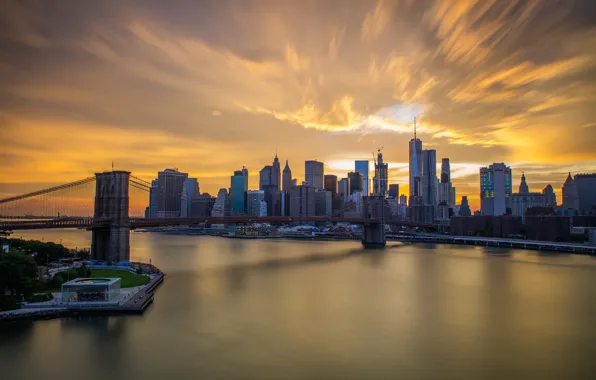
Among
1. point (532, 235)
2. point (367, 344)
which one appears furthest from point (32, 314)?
point (532, 235)

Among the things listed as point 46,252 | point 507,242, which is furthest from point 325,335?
point 507,242

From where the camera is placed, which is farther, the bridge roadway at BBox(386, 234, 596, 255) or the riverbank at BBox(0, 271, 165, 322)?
the bridge roadway at BBox(386, 234, 596, 255)

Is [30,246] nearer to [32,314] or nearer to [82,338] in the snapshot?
[32,314]

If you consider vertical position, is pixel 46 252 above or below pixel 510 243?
above

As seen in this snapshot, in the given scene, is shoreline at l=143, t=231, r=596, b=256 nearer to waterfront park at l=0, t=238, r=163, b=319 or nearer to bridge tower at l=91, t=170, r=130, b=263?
bridge tower at l=91, t=170, r=130, b=263

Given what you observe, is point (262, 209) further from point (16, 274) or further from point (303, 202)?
point (16, 274)

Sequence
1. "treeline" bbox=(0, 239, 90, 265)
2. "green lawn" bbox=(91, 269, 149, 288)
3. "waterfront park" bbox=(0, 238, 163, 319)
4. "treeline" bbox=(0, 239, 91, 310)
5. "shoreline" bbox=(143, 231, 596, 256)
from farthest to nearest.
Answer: "shoreline" bbox=(143, 231, 596, 256), "treeline" bbox=(0, 239, 90, 265), "green lawn" bbox=(91, 269, 149, 288), "treeline" bbox=(0, 239, 91, 310), "waterfront park" bbox=(0, 238, 163, 319)

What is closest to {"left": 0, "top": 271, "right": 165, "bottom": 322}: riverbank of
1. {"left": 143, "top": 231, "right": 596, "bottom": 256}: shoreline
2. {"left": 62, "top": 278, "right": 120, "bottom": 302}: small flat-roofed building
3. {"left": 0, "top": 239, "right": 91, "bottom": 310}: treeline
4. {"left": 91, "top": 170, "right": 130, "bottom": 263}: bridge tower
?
{"left": 62, "top": 278, "right": 120, "bottom": 302}: small flat-roofed building
